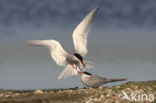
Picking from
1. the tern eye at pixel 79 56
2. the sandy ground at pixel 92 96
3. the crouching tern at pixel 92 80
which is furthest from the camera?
the tern eye at pixel 79 56

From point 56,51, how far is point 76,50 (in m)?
0.75

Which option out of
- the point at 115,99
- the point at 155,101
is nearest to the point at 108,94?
the point at 115,99

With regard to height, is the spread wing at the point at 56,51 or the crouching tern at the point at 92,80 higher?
the spread wing at the point at 56,51

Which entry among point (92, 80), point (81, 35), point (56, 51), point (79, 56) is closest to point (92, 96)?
point (92, 80)

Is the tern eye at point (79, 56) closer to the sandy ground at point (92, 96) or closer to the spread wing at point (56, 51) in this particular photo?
the spread wing at point (56, 51)

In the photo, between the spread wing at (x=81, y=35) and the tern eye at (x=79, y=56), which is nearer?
the tern eye at (x=79, y=56)

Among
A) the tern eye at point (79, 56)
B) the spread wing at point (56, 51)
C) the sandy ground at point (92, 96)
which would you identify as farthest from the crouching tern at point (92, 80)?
the spread wing at point (56, 51)

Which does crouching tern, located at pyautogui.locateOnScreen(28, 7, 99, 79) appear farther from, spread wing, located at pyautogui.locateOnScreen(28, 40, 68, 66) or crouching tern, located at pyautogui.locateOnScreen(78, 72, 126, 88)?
crouching tern, located at pyautogui.locateOnScreen(78, 72, 126, 88)

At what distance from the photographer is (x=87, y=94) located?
33.0 feet

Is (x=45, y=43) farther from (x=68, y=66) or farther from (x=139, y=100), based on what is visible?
(x=139, y=100)

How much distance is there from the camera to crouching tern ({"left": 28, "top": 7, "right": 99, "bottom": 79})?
40.8 ft

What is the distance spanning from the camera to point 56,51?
1248cm

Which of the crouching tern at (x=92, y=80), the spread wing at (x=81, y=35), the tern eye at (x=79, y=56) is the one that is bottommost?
the crouching tern at (x=92, y=80)

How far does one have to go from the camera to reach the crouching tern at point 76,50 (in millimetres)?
12435
